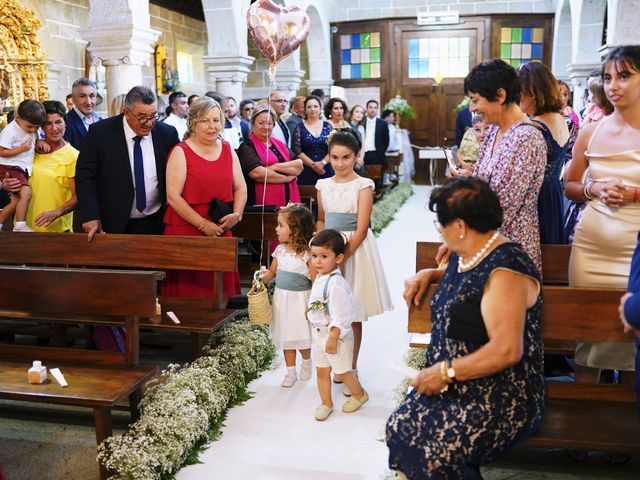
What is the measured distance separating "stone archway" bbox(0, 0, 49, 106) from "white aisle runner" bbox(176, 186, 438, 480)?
6850 millimetres

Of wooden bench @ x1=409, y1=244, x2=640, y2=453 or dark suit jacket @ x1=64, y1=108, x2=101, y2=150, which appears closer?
wooden bench @ x1=409, y1=244, x2=640, y2=453

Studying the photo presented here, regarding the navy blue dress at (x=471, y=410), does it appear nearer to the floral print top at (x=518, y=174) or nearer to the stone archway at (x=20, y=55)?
the floral print top at (x=518, y=174)

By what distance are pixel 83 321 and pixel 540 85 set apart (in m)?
2.69

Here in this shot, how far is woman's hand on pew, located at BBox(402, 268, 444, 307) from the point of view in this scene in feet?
9.18

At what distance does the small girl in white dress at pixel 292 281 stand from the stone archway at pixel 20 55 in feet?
22.1

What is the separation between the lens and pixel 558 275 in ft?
11.7

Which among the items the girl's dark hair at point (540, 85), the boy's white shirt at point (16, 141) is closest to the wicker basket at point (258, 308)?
the girl's dark hair at point (540, 85)

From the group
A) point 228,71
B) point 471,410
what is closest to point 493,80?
point 471,410

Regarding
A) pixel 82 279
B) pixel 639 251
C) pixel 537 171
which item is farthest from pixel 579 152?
pixel 82 279

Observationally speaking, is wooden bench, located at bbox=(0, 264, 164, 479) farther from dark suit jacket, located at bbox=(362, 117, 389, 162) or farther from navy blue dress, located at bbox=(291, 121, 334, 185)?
dark suit jacket, located at bbox=(362, 117, 389, 162)

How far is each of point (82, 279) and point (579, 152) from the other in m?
2.53

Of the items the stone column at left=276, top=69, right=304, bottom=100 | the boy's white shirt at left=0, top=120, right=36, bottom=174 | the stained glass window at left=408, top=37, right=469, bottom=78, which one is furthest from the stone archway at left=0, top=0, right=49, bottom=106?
the stained glass window at left=408, top=37, right=469, bottom=78

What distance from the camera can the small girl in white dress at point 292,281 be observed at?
3.92m

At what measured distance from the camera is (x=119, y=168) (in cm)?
421
